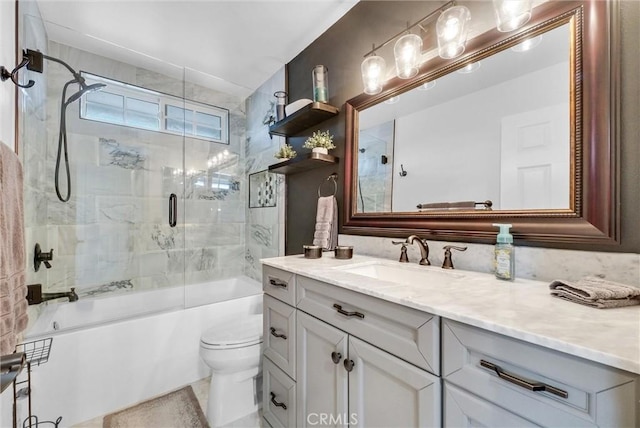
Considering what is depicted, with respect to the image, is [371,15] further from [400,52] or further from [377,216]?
[377,216]

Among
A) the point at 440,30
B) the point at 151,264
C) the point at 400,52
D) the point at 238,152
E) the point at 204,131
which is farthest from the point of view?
the point at 238,152

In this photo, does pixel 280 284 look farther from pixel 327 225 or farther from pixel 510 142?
pixel 510 142

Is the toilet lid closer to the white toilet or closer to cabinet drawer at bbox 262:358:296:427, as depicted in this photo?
the white toilet

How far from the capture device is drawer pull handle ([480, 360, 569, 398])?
20.2 inches

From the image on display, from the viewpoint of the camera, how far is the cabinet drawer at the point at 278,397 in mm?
1240

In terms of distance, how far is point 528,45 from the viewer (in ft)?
3.32

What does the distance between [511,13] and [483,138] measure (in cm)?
46

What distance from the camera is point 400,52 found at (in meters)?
1.38

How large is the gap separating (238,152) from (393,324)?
2767mm

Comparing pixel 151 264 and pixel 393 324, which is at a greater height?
pixel 393 324

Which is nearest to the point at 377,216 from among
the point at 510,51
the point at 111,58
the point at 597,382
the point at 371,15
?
the point at 510,51

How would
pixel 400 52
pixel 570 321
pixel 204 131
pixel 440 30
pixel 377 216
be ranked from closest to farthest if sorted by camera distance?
pixel 570 321, pixel 440 30, pixel 400 52, pixel 377 216, pixel 204 131

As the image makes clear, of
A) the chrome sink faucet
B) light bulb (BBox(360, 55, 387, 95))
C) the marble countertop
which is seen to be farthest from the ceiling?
the marble countertop

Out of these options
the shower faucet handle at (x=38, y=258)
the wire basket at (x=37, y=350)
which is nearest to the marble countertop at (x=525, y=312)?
the wire basket at (x=37, y=350)
